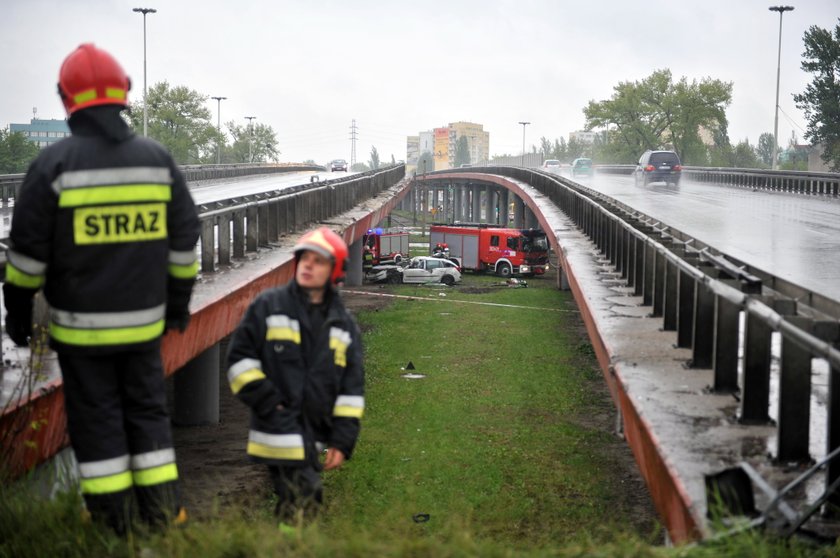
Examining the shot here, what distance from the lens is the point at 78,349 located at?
5.09 metres

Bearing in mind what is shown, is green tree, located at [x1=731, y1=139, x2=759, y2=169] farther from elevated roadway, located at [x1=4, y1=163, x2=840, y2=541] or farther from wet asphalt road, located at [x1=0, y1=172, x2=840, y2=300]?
elevated roadway, located at [x1=4, y1=163, x2=840, y2=541]

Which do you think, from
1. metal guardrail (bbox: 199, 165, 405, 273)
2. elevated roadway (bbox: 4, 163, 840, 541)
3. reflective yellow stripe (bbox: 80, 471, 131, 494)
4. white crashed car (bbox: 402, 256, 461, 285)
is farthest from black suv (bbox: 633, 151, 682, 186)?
reflective yellow stripe (bbox: 80, 471, 131, 494)

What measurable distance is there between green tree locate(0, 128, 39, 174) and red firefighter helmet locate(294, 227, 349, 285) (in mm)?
86313

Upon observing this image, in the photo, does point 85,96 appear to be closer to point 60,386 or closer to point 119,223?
point 119,223

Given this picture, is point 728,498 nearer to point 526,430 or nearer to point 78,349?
point 78,349

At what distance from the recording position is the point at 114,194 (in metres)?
5.11

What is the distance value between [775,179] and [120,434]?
170 ft

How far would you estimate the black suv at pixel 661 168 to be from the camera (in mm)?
58325

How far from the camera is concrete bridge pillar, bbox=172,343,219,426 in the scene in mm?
18391

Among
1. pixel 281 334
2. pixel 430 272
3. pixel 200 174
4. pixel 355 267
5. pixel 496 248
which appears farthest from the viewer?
pixel 200 174

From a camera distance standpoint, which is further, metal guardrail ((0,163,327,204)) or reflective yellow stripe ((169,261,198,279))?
metal guardrail ((0,163,327,204))

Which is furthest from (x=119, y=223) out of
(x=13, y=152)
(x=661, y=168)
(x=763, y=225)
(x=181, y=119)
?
(x=181, y=119)

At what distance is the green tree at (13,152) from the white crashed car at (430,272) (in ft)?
152

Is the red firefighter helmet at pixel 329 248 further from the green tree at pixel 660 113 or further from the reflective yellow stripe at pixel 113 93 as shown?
the green tree at pixel 660 113
